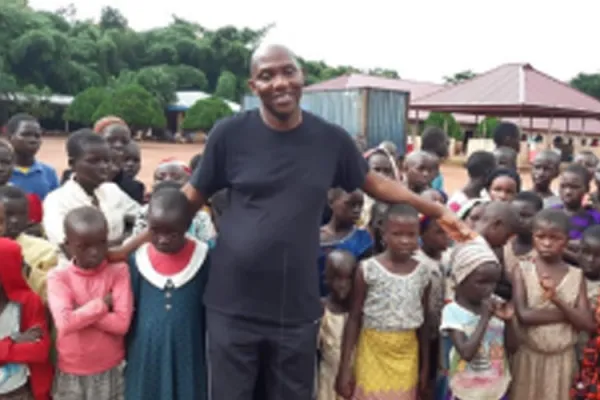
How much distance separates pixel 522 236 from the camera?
3293 millimetres

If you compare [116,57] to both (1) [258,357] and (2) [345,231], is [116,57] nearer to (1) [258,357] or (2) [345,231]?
(2) [345,231]

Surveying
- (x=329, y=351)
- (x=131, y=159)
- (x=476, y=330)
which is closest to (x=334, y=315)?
(x=329, y=351)

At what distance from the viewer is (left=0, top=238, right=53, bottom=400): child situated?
2.38m

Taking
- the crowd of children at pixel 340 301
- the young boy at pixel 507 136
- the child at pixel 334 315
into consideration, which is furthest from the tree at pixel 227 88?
the child at pixel 334 315

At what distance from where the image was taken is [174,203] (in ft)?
7.44

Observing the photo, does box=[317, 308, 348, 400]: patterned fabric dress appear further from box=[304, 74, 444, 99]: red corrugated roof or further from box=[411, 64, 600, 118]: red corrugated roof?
box=[304, 74, 444, 99]: red corrugated roof

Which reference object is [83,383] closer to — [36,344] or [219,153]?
[36,344]

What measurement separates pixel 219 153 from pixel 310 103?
12818 mm

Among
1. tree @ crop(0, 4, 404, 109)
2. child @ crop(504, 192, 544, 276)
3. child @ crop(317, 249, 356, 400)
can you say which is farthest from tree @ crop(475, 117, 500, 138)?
child @ crop(317, 249, 356, 400)

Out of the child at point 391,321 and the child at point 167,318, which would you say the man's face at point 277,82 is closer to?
the child at point 167,318

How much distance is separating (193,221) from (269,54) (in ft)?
4.07

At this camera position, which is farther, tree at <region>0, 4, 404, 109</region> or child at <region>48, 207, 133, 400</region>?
tree at <region>0, 4, 404, 109</region>

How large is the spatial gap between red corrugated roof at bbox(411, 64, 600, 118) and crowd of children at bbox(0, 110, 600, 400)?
12441mm

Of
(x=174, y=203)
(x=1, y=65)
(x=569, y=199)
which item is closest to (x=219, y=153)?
(x=174, y=203)
